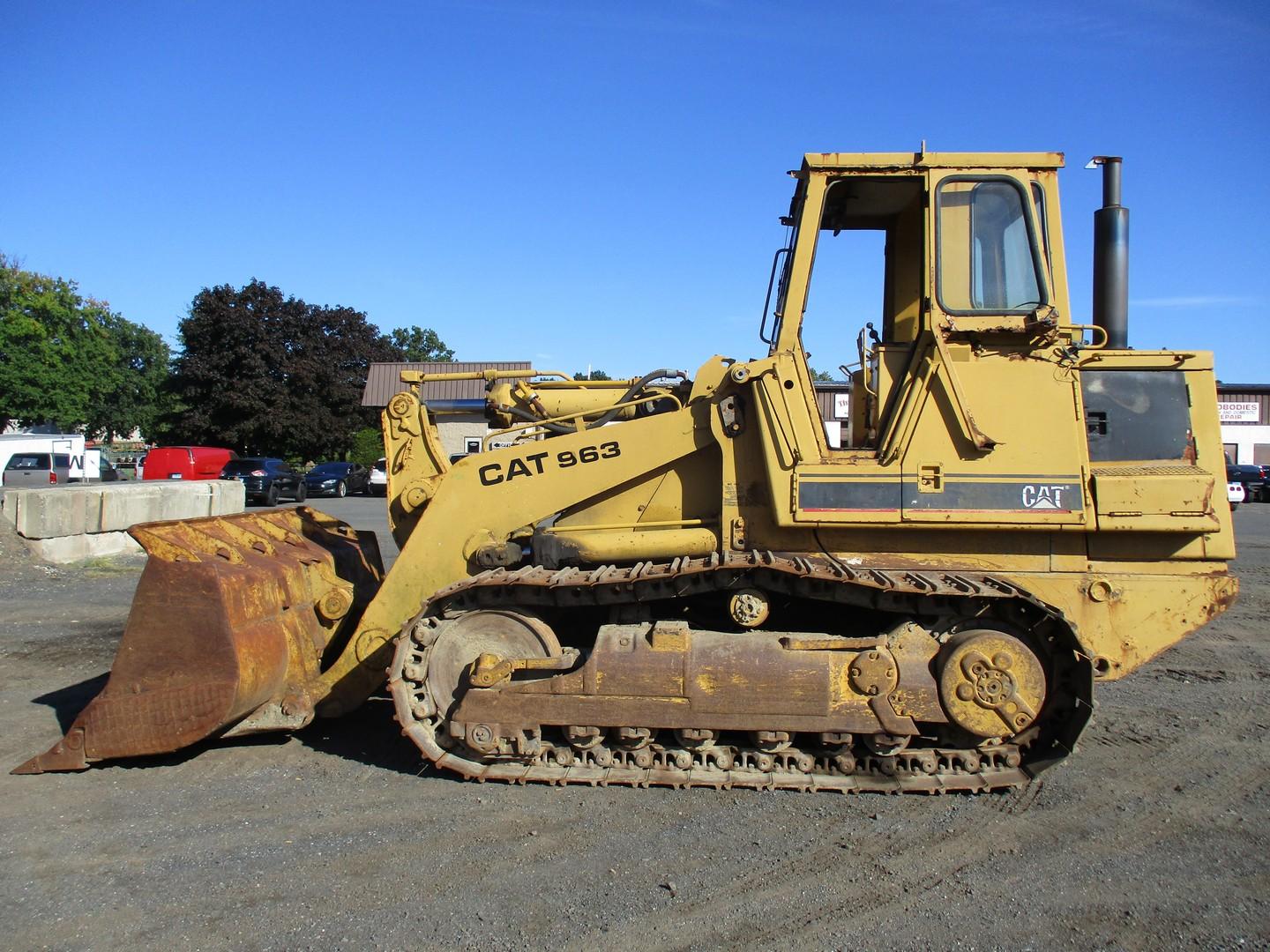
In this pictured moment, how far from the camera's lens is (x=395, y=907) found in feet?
12.3

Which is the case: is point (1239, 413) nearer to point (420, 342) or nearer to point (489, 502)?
point (489, 502)

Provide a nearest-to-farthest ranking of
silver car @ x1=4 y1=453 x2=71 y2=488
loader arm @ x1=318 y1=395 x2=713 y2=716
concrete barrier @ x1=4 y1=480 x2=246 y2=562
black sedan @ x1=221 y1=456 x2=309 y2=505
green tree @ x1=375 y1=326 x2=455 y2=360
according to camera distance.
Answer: loader arm @ x1=318 y1=395 x2=713 y2=716
concrete barrier @ x1=4 y1=480 x2=246 y2=562
black sedan @ x1=221 y1=456 x2=309 y2=505
silver car @ x1=4 y1=453 x2=71 y2=488
green tree @ x1=375 y1=326 x2=455 y2=360

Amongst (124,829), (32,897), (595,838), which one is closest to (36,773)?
(124,829)

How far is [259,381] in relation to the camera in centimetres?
4403

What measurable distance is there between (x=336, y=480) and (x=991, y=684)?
29577 mm

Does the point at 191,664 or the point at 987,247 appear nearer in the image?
the point at 191,664

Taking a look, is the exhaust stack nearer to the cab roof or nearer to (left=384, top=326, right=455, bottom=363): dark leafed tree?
the cab roof

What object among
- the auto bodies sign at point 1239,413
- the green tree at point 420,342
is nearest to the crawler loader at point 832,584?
the auto bodies sign at point 1239,413

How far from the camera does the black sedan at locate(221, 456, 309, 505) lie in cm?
2758

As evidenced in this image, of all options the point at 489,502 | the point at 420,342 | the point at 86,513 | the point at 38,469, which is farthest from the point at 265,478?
the point at 420,342

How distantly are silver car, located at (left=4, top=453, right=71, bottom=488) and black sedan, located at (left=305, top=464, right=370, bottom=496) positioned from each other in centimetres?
749

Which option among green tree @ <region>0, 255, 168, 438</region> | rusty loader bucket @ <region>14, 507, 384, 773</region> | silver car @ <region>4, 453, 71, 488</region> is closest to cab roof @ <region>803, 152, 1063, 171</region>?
rusty loader bucket @ <region>14, 507, 384, 773</region>

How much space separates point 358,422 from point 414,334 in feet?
202

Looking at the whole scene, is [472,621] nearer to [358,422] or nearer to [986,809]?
[986,809]
